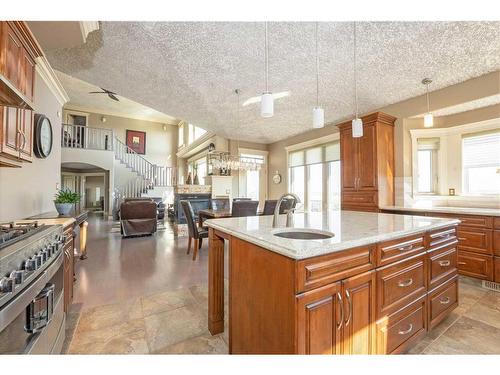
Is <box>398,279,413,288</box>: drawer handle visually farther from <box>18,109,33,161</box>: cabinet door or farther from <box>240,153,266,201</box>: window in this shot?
<box>240,153,266,201</box>: window

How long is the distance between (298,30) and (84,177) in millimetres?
13246

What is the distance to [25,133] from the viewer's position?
6.23ft

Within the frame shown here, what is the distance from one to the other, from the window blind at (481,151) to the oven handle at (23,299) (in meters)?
5.11

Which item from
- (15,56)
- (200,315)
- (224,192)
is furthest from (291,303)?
(224,192)

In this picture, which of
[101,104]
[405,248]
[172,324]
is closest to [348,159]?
[405,248]

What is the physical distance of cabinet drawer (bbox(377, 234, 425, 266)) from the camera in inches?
53.1

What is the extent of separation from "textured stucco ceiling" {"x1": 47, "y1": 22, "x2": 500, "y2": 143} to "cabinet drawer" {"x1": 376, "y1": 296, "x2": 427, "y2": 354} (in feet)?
9.34

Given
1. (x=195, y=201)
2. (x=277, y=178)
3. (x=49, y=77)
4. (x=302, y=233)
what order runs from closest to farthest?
(x=302, y=233), (x=49, y=77), (x=195, y=201), (x=277, y=178)

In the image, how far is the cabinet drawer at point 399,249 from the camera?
1349 mm

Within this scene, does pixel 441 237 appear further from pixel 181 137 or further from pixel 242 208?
pixel 181 137

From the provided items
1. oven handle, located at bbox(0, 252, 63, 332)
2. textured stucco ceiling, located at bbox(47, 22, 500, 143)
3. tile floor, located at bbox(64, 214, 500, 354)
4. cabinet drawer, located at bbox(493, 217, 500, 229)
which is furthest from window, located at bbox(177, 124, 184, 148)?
cabinet drawer, located at bbox(493, 217, 500, 229)

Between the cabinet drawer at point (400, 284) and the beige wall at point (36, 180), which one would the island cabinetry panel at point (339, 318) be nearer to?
the cabinet drawer at point (400, 284)

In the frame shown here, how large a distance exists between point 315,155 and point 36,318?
567 cm

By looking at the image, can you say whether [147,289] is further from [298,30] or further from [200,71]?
[298,30]
